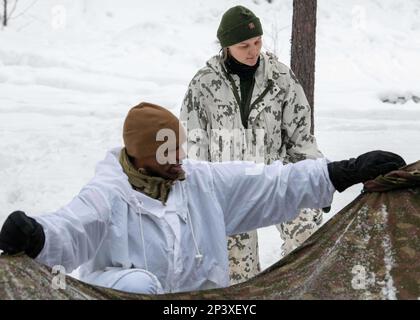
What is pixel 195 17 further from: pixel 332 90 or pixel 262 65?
pixel 262 65

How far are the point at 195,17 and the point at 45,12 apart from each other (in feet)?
9.77

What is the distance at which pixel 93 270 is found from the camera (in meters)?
3.26

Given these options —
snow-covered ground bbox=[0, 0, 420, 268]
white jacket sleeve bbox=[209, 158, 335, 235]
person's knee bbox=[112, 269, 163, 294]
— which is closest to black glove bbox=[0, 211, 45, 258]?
person's knee bbox=[112, 269, 163, 294]

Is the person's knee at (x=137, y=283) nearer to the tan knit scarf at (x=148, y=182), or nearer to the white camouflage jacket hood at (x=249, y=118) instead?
the tan knit scarf at (x=148, y=182)

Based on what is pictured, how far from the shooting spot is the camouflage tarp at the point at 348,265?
2709mm

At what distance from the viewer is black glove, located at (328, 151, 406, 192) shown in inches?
126

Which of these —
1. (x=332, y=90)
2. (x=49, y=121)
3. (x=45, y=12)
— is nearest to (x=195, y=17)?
(x=45, y=12)

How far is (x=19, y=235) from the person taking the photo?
8.96 feet

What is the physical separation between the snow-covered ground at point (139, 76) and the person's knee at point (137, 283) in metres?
3.16

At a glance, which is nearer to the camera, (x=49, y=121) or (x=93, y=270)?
(x=93, y=270)

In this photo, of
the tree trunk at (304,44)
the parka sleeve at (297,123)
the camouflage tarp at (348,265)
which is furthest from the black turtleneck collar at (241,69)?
the tree trunk at (304,44)

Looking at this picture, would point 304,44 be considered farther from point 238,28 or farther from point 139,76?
point 139,76
